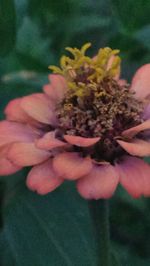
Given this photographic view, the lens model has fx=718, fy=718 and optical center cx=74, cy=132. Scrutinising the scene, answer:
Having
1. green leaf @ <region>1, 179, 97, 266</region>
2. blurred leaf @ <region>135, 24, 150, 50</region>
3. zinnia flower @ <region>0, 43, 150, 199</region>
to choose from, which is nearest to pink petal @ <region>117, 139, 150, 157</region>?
zinnia flower @ <region>0, 43, 150, 199</region>

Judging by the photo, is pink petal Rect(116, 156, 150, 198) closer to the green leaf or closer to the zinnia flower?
the zinnia flower

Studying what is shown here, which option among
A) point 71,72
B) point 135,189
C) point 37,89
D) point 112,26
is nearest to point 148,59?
point 112,26

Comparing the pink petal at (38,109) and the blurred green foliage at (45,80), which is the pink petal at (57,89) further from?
the blurred green foliage at (45,80)

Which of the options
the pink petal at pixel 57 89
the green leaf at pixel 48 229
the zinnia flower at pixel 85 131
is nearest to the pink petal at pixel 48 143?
the zinnia flower at pixel 85 131

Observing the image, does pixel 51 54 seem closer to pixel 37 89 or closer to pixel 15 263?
pixel 37 89

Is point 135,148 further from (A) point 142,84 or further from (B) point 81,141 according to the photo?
(A) point 142,84
